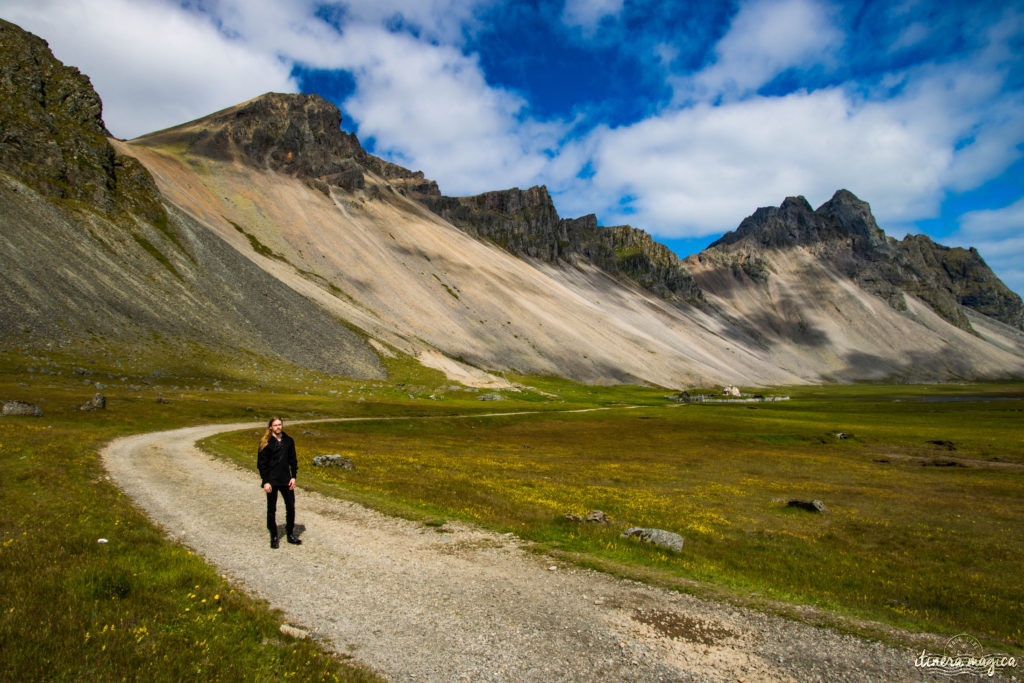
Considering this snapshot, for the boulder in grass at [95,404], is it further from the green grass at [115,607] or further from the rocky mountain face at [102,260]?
the green grass at [115,607]

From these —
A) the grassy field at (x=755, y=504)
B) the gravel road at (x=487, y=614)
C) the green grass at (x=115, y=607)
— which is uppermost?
the green grass at (x=115, y=607)

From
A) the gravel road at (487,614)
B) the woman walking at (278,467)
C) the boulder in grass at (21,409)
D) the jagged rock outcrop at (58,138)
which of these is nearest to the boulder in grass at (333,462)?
the gravel road at (487,614)

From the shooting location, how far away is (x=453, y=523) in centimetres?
1969

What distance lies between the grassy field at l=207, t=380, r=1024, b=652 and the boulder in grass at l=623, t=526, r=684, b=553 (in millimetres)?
584

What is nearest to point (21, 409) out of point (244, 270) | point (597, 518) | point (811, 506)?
point (597, 518)

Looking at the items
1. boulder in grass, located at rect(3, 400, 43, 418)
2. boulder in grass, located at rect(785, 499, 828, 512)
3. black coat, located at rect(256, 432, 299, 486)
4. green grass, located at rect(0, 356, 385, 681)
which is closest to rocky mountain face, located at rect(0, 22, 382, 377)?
boulder in grass, located at rect(3, 400, 43, 418)

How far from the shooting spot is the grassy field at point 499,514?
8.76 metres

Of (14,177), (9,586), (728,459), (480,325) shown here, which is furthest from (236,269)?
(9,586)

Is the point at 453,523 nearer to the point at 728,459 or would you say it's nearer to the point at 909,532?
the point at 909,532

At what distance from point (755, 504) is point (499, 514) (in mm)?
17284

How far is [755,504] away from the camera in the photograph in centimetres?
2953

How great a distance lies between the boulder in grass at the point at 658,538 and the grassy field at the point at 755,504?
0.58 m

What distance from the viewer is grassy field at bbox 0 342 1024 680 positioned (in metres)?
8.76

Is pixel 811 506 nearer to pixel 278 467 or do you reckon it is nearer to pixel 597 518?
pixel 597 518
